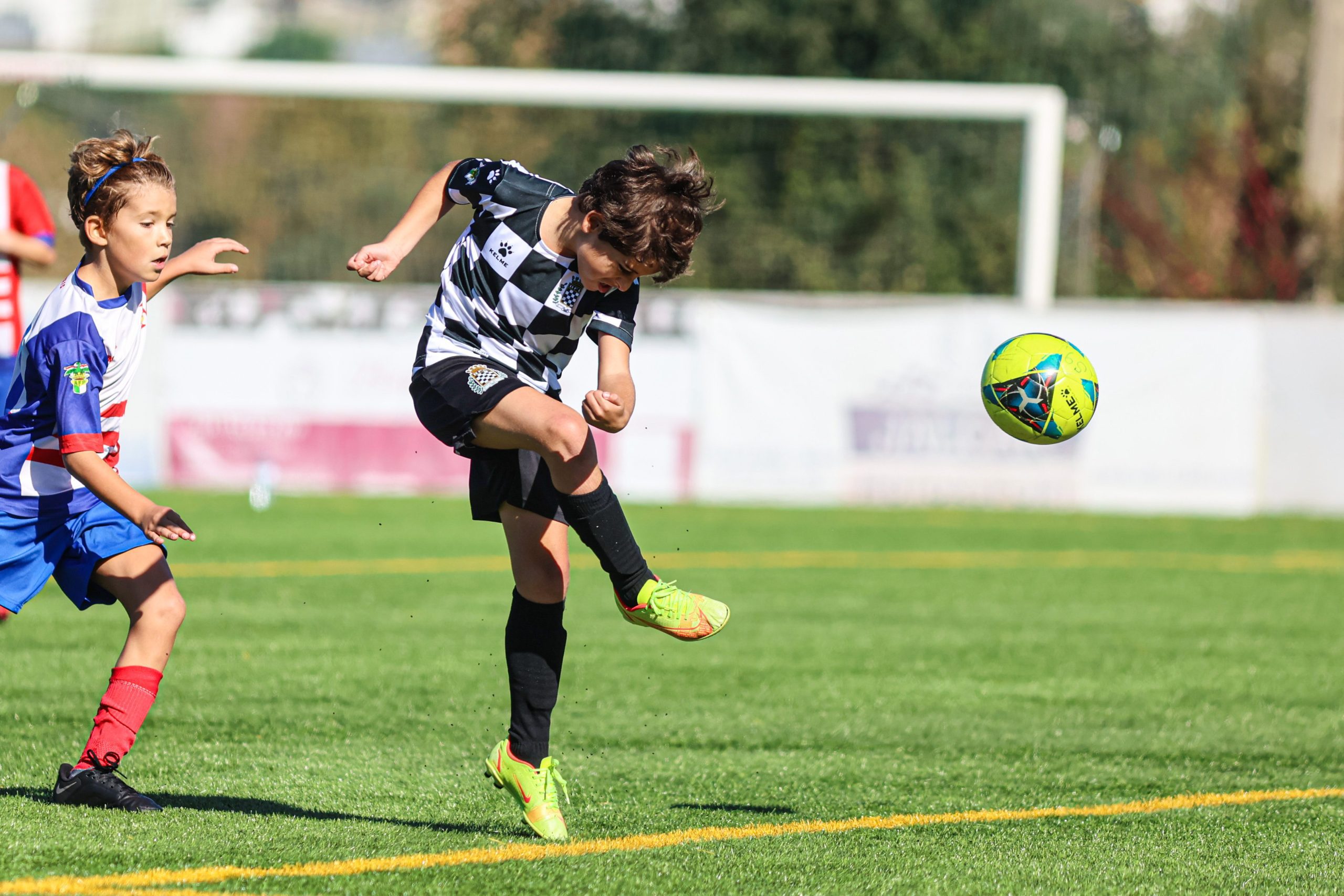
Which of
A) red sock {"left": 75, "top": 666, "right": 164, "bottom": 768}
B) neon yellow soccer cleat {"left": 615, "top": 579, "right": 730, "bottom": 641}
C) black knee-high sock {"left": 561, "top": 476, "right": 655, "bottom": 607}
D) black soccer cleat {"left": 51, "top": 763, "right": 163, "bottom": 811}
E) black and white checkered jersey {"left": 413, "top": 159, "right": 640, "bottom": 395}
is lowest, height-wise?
black soccer cleat {"left": 51, "top": 763, "right": 163, "bottom": 811}

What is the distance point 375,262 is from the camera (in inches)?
172

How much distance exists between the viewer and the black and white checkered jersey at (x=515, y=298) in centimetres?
436

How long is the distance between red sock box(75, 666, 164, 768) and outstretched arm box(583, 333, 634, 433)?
5.04 ft

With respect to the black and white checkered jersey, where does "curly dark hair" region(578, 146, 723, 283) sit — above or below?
above

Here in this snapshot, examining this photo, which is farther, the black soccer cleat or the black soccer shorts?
the black soccer cleat

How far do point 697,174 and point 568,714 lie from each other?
284 centimetres

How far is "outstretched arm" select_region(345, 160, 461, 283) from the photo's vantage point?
4367 millimetres

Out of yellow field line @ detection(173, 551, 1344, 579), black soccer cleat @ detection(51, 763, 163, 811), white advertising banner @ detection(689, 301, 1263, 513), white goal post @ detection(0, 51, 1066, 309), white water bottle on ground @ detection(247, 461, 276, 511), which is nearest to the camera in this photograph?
black soccer cleat @ detection(51, 763, 163, 811)

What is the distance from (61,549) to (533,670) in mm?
1344

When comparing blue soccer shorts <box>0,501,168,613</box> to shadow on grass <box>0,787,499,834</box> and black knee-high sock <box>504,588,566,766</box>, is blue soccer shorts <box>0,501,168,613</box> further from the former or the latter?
black knee-high sock <box>504,588,566,766</box>

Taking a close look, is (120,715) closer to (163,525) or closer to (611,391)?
(163,525)

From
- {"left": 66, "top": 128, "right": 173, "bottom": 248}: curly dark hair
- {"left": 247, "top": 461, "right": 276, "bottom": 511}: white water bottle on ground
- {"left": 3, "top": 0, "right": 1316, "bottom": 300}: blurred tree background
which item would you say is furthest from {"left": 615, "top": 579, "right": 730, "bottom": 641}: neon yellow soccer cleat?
{"left": 247, "top": 461, "right": 276, "bottom": 511}: white water bottle on ground

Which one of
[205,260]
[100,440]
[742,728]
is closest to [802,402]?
[742,728]

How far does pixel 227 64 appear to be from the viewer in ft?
52.3
